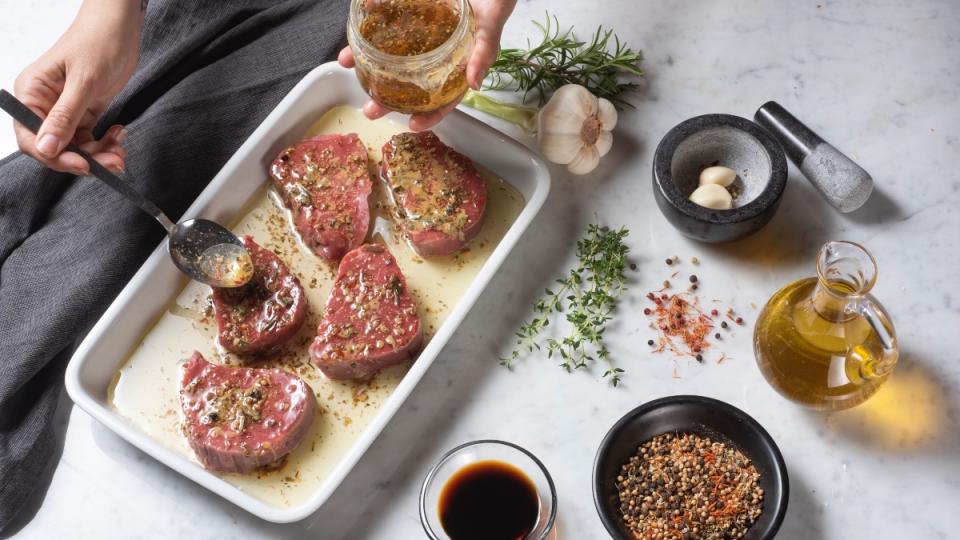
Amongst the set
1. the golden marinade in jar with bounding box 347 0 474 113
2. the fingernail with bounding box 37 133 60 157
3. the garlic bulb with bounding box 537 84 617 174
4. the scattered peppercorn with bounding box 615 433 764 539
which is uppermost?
the fingernail with bounding box 37 133 60 157

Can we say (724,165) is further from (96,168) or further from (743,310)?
(96,168)

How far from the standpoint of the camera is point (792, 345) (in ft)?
7.16

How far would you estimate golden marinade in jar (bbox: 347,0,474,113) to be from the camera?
2.16 m

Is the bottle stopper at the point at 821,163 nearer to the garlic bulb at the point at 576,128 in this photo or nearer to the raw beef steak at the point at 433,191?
the garlic bulb at the point at 576,128

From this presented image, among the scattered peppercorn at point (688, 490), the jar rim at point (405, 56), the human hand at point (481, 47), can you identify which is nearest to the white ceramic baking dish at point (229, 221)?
the human hand at point (481, 47)

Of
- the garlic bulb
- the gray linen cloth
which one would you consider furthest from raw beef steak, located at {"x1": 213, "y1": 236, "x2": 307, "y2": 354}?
the garlic bulb

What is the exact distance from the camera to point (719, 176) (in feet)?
8.08

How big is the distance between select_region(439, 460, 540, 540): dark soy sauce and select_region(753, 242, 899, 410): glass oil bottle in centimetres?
63

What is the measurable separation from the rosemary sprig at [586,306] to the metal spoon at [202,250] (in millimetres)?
691

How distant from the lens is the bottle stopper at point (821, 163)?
2434 millimetres

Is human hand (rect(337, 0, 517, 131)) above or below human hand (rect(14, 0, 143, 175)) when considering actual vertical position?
below

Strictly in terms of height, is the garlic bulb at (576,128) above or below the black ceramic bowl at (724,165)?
above

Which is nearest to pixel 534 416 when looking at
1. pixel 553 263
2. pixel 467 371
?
pixel 467 371

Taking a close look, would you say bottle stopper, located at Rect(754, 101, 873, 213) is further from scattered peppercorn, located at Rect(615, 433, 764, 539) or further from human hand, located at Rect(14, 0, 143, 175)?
human hand, located at Rect(14, 0, 143, 175)
